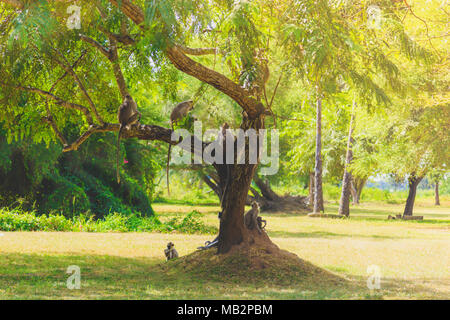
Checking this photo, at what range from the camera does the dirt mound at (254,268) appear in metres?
8.67

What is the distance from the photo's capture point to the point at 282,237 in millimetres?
16812

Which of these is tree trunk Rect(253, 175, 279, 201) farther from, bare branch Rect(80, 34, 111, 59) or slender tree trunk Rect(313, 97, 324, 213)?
bare branch Rect(80, 34, 111, 59)

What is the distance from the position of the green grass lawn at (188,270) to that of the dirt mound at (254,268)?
0.04 metres

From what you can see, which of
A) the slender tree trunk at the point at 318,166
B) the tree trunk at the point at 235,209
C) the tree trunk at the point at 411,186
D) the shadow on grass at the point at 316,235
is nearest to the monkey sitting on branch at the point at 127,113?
the tree trunk at the point at 235,209

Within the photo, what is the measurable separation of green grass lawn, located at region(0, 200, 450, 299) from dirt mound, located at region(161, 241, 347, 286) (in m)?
0.04

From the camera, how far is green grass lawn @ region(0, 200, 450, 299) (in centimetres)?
766

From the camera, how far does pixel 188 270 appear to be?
30.3 ft

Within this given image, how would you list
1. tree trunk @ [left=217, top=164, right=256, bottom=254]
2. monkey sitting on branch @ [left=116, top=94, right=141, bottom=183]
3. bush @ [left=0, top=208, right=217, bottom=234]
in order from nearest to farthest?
monkey sitting on branch @ [left=116, top=94, right=141, bottom=183], tree trunk @ [left=217, top=164, right=256, bottom=254], bush @ [left=0, top=208, right=217, bottom=234]
